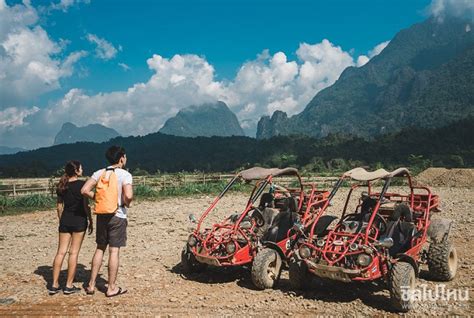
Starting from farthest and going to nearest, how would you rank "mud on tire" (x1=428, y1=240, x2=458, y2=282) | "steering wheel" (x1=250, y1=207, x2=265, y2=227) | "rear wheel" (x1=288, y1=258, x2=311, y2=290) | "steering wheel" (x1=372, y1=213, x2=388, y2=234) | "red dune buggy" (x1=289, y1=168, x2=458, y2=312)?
"steering wheel" (x1=250, y1=207, x2=265, y2=227)
"steering wheel" (x1=372, y1=213, x2=388, y2=234)
"mud on tire" (x1=428, y1=240, x2=458, y2=282)
"rear wheel" (x1=288, y1=258, x2=311, y2=290)
"red dune buggy" (x1=289, y1=168, x2=458, y2=312)

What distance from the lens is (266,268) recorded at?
6191 millimetres

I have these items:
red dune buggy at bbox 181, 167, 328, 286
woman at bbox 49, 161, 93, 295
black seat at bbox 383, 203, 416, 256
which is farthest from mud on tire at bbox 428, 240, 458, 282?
woman at bbox 49, 161, 93, 295

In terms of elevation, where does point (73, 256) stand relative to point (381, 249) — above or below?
below

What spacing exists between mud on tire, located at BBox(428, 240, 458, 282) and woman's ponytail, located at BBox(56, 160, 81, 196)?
5.74 metres

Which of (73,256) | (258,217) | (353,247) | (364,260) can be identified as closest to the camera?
(364,260)

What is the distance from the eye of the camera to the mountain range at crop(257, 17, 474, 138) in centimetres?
10412

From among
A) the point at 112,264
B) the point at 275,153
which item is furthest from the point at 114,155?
the point at 275,153

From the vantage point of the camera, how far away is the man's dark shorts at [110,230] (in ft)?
18.8

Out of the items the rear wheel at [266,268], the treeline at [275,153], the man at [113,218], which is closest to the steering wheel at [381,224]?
the rear wheel at [266,268]

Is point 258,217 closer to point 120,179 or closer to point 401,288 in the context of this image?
point 120,179

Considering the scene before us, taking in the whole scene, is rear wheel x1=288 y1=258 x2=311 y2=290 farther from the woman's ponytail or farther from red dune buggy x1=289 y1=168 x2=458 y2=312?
the woman's ponytail

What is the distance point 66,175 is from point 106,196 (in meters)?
0.95

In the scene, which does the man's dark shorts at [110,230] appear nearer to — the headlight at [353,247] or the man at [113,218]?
the man at [113,218]

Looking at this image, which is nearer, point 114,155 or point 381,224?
point 114,155
